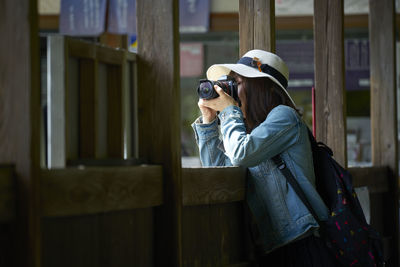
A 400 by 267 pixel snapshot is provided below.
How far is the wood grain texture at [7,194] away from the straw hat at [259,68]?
1.13 metres

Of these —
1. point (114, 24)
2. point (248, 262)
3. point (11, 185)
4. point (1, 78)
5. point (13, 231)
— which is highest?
point (114, 24)

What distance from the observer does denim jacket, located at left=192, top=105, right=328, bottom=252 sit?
2.30 meters

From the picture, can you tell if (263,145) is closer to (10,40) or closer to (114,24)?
(10,40)

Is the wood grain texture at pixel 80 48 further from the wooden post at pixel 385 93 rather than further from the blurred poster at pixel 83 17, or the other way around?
the blurred poster at pixel 83 17

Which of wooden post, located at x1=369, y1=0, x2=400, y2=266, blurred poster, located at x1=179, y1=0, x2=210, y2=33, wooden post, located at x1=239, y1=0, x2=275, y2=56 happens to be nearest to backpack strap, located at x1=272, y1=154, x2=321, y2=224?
wooden post, located at x1=239, y1=0, x2=275, y2=56

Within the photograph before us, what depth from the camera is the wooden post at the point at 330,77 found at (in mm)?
3404

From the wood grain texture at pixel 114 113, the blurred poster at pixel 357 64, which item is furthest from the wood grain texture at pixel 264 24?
the blurred poster at pixel 357 64

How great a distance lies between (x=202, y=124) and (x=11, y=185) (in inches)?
46.2

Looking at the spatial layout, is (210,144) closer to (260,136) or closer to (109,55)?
(260,136)

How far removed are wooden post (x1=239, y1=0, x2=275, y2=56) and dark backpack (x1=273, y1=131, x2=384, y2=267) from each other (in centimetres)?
74

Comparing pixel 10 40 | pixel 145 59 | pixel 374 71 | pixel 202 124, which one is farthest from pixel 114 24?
pixel 10 40

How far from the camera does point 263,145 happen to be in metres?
2.30

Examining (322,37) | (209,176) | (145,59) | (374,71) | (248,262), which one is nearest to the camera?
(145,59)

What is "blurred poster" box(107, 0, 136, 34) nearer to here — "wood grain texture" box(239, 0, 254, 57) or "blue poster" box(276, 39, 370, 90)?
"blue poster" box(276, 39, 370, 90)
